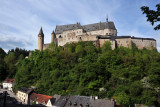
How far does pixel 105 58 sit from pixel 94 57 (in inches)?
130

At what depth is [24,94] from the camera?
36.1 meters

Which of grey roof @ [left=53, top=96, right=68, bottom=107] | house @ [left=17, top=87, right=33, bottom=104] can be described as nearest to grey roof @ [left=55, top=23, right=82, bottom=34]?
house @ [left=17, top=87, right=33, bottom=104]

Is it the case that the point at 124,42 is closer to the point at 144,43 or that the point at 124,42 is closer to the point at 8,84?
the point at 144,43

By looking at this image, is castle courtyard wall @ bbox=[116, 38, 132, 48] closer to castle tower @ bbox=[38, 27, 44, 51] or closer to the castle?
the castle

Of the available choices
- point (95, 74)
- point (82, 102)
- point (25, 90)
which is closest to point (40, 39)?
point (25, 90)

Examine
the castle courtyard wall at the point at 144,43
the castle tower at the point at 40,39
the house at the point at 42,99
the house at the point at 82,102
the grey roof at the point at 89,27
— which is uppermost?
the grey roof at the point at 89,27

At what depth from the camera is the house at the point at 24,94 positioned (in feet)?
114

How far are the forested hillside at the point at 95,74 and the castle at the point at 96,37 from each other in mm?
2806

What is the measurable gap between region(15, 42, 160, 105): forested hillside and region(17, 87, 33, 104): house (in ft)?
6.97

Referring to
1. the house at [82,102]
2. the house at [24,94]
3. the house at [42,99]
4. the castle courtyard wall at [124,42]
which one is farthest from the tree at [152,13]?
the castle courtyard wall at [124,42]

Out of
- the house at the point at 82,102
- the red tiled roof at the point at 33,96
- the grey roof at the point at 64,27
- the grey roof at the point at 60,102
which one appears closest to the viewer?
the house at the point at 82,102

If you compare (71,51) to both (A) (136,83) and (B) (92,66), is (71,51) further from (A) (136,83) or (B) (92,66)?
(A) (136,83)

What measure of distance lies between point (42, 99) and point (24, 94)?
7604mm

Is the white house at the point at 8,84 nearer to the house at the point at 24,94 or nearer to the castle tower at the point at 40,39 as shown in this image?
the house at the point at 24,94
